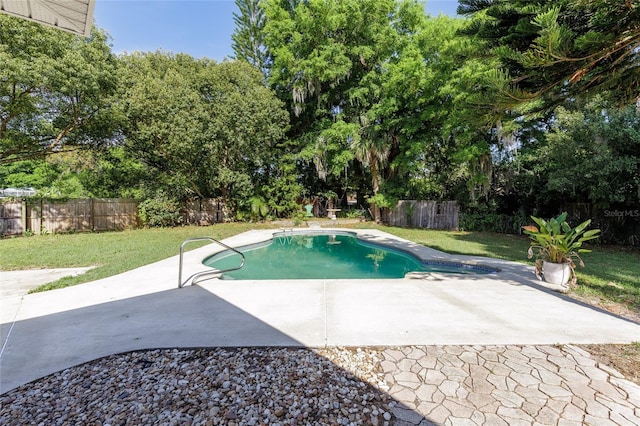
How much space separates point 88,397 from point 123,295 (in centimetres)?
220

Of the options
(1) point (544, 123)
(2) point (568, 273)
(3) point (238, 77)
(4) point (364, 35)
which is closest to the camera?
(2) point (568, 273)

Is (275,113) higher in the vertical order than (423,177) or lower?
higher

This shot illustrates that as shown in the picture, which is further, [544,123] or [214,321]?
[544,123]

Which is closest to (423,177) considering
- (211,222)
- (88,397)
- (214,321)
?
(211,222)

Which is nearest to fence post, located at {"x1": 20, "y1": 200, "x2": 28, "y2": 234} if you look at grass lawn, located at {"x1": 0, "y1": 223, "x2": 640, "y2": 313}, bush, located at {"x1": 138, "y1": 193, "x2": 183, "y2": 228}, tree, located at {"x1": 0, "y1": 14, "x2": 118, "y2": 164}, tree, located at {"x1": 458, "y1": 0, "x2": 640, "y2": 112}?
tree, located at {"x1": 0, "y1": 14, "x2": 118, "y2": 164}

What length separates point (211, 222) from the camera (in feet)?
45.4

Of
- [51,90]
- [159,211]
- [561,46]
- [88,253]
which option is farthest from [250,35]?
[561,46]

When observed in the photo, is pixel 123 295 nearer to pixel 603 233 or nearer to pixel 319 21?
pixel 603 233

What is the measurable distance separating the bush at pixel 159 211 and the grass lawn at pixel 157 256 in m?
2.62

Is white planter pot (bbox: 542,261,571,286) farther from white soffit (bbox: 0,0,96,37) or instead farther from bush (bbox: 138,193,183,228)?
bush (bbox: 138,193,183,228)

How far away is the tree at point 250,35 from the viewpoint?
53.9 ft

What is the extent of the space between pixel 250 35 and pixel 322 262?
15573 mm

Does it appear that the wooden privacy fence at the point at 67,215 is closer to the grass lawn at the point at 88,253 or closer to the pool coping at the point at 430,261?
the grass lawn at the point at 88,253

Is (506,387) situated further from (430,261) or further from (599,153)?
(599,153)
